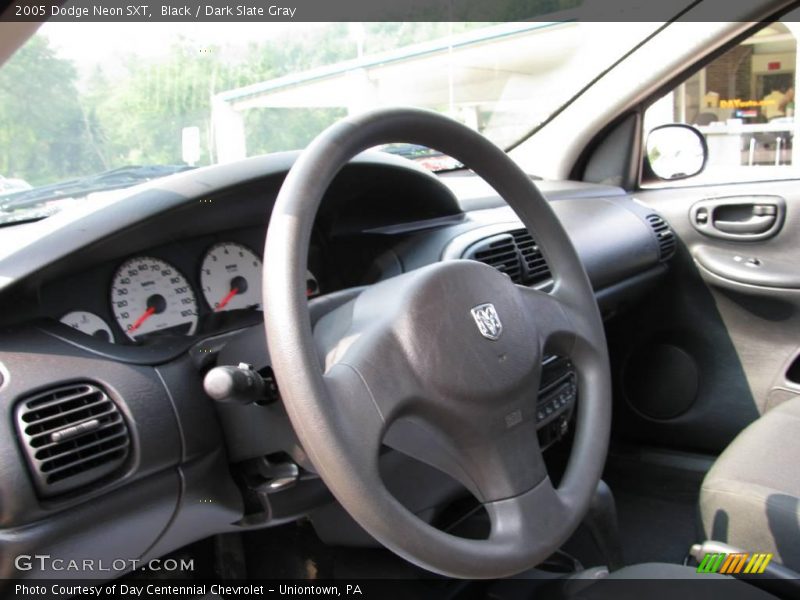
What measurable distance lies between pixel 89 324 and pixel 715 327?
2070 mm

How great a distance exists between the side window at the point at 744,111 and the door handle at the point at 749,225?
0.20 metres

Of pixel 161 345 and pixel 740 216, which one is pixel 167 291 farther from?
pixel 740 216

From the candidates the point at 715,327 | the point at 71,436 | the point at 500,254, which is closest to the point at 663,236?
the point at 715,327

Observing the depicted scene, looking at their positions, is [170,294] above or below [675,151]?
below

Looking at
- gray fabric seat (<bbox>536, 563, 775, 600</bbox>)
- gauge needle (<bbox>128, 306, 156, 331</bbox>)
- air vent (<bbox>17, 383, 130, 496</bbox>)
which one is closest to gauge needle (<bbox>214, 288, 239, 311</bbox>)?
gauge needle (<bbox>128, 306, 156, 331</bbox>)

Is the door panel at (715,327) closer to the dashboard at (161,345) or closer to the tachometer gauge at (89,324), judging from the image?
the dashboard at (161,345)

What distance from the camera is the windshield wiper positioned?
4.86 feet

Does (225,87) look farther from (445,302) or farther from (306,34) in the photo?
(445,302)

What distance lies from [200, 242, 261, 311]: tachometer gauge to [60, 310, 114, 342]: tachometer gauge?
235mm

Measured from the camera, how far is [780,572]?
4.79 ft

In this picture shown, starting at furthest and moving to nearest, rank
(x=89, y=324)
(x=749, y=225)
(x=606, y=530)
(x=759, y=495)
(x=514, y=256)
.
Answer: (x=749, y=225) → (x=514, y=256) → (x=606, y=530) → (x=759, y=495) → (x=89, y=324)

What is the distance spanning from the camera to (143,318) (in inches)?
58.7

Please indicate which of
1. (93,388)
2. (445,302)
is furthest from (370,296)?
(93,388)

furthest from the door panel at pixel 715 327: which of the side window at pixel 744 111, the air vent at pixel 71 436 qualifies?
the air vent at pixel 71 436
